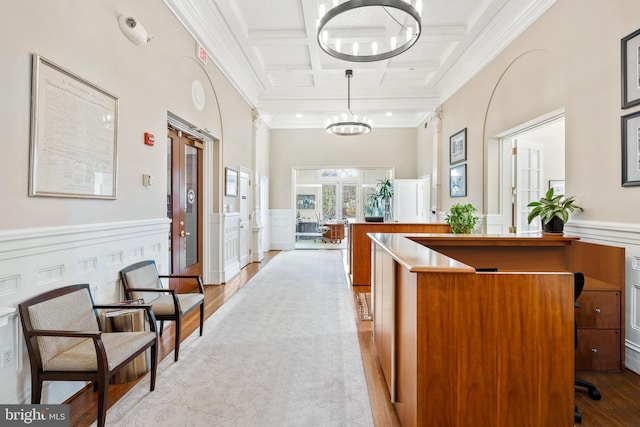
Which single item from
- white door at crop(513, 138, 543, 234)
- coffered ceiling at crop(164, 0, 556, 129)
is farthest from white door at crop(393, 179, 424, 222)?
white door at crop(513, 138, 543, 234)

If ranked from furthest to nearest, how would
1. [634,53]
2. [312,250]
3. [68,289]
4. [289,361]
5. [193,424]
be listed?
[312,250], [289,361], [634,53], [68,289], [193,424]

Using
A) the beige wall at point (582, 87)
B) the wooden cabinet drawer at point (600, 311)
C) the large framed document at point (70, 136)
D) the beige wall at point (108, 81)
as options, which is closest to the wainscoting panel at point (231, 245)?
the beige wall at point (108, 81)

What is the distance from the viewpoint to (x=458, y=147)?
595 centimetres

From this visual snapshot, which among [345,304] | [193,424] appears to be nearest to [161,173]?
[193,424]

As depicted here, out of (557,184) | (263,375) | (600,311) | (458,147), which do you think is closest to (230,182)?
(263,375)

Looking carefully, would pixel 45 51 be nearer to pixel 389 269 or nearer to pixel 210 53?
pixel 389 269

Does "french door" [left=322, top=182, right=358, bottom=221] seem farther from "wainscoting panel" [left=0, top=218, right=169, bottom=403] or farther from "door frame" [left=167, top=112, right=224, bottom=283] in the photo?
"wainscoting panel" [left=0, top=218, right=169, bottom=403]

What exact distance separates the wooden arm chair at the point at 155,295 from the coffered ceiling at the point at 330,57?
2.76 meters

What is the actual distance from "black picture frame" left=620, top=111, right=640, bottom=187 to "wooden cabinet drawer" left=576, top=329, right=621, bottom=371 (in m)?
1.20

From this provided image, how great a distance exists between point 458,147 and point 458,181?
63 centimetres

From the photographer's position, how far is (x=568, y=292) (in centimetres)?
147

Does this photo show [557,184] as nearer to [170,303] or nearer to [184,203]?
[184,203]

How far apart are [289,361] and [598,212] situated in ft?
9.89

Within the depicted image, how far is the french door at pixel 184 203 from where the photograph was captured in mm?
4066
